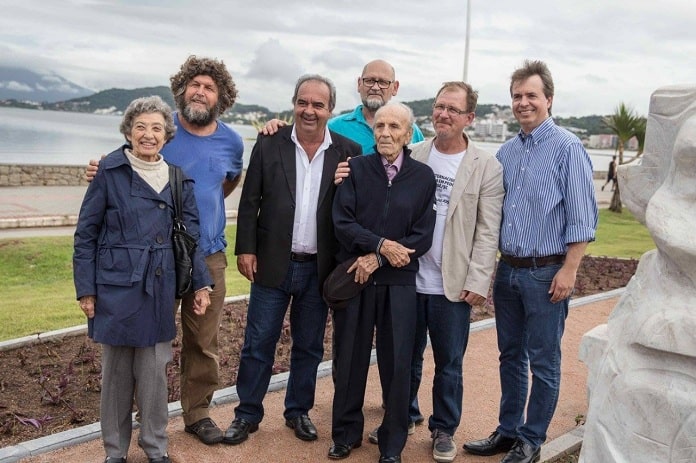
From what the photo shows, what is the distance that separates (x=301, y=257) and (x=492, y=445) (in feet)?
5.81

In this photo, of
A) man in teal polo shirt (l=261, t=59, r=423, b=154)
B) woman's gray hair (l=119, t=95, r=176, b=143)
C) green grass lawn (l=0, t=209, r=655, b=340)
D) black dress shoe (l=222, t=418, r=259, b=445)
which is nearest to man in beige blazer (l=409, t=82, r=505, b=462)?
man in teal polo shirt (l=261, t=59, r=423, b=154)

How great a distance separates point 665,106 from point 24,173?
61.1 feet

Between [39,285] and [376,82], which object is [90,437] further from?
[39,285]

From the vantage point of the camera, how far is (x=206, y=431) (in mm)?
4559

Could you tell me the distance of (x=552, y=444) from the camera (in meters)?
4.78

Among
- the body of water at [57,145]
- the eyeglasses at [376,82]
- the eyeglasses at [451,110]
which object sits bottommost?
the body of water at [57,145]

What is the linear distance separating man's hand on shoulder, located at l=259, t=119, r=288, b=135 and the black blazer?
52 mm

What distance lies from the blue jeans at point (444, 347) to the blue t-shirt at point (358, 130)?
136cm

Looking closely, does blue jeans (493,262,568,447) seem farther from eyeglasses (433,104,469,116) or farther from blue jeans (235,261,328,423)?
blue jeans (235,261,328,423)

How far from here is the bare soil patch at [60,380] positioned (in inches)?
186

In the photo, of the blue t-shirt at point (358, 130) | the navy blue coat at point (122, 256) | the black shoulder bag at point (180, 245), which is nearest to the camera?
the navy blue coat at point (122, 256)

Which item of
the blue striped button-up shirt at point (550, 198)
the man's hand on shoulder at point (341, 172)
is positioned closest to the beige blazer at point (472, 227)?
the blue striped button-up shirt at point (550, 198)

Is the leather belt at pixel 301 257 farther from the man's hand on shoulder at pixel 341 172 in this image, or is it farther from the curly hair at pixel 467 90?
the curly hair at pixel 467 90

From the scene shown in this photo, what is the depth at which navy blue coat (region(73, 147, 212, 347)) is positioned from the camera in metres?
3.82
